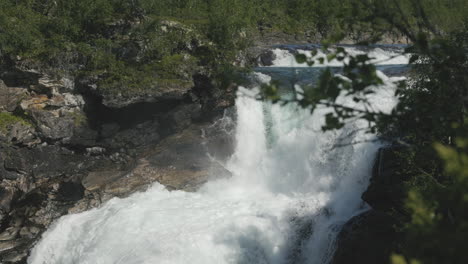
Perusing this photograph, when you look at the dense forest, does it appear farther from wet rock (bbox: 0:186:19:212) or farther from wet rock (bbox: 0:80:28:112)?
wet rock (bbox: 0:186:19:212)

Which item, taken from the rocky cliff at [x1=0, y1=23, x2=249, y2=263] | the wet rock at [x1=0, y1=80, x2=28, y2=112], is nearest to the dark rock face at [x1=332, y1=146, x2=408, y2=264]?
the rocky cliff at [x1=0, y1=23, x2=249, y2=263]

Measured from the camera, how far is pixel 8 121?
16.3 metres

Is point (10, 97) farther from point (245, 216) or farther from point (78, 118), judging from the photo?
point (245, 216)

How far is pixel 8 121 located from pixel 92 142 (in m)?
3.70

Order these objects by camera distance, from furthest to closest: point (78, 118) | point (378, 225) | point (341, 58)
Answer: point (78, 118), point (378, 225), point (341, 58)

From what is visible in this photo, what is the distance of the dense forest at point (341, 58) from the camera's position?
98.3 inches

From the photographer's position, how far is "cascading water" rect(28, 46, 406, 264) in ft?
34.8

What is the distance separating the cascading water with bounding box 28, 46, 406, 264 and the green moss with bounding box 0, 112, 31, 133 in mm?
5455

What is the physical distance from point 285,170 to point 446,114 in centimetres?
1342

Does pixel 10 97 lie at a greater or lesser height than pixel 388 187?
lesser

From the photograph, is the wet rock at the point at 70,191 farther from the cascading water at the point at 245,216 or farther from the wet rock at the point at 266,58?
the wet rock at the point at 266,58

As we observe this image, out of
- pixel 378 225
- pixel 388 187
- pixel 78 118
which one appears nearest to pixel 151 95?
pixel 78 118

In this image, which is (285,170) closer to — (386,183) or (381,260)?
(386,183)

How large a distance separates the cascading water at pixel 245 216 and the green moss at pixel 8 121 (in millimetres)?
5455
